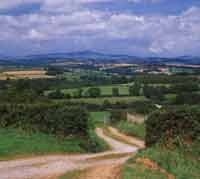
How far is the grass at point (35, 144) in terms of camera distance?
15.5 meters

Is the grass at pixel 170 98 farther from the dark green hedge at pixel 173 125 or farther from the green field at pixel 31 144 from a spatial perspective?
the dark green hedge at pixel 173 125

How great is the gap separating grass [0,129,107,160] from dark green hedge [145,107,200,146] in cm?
346

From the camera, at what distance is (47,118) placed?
18.9 meters

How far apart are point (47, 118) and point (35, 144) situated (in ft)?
8.67

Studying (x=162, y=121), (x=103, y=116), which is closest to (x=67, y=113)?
(x=162, y=121)

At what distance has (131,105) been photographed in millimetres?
66562

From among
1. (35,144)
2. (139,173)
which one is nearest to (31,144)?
(35,144)

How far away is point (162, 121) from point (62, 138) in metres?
5.15

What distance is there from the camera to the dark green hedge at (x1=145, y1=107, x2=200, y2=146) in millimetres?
15984

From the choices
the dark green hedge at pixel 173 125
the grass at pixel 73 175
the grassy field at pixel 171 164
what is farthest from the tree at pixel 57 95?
the grass at pixel 73 175

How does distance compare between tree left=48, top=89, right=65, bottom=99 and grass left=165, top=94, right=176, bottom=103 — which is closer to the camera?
grass left=165, top=94, right=176, bottom=103

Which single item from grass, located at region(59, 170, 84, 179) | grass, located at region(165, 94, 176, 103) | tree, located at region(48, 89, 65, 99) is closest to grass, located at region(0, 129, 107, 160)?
grass, located at region(59, 170, 84, 179)

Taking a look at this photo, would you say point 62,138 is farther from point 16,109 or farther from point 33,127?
point 16,109

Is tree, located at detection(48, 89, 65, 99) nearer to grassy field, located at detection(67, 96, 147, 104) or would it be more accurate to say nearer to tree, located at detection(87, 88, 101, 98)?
grassy field, located at detection(67, 96, 147, 104)
